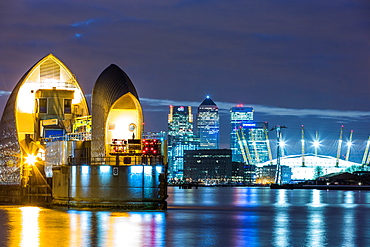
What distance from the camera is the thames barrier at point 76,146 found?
5297 cm

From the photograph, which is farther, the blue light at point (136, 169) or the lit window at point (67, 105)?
the lit window at point (67, 105)

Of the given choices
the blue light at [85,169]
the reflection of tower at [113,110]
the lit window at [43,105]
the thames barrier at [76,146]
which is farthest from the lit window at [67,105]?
the blue light at [85,169]

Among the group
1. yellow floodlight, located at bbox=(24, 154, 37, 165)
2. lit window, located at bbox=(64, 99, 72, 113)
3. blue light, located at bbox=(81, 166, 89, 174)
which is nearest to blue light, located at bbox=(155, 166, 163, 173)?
blue light, located at bbox=(81, 166, 89, 174)

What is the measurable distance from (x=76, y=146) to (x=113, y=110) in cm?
481

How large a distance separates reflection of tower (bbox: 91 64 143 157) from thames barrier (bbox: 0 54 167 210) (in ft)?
0.25

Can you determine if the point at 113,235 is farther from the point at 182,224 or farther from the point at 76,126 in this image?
the point at 76,126

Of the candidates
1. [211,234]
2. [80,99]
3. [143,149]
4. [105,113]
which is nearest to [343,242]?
[211,234]

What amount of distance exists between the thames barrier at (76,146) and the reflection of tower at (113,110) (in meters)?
0.08

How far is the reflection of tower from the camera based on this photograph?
5682 cm

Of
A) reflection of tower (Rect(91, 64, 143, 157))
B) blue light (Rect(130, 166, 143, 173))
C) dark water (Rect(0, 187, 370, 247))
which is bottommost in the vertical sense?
dark water (Rect(0, 187, 370, 247))

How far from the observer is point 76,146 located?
197ft

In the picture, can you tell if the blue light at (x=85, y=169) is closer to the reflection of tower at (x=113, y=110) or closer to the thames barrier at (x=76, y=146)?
the thames barrier at (x=76, y=146)

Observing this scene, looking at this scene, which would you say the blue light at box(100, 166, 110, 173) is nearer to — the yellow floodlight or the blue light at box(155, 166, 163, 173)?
the blue light at box(155, 166, 163, 173)

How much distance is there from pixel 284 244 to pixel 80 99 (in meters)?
46.0
